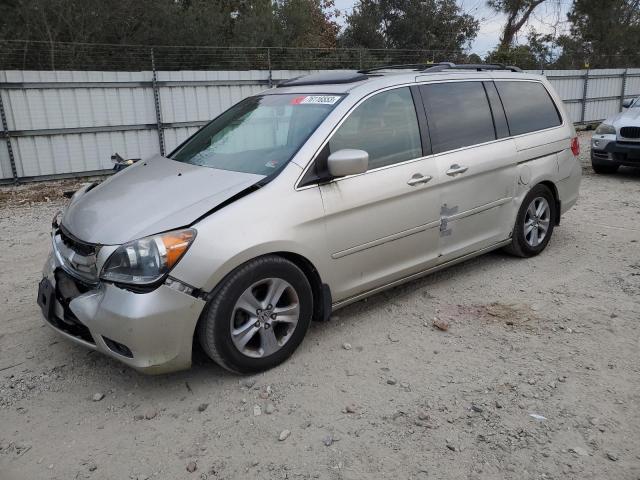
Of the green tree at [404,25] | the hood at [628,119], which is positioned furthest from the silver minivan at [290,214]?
the green tree at [404,25]

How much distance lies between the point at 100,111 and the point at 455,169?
819 centimetres

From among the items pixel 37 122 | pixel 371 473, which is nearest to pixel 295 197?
pixel 371 473

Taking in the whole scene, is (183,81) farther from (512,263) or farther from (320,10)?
(320,10)

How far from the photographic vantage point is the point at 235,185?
3344mm

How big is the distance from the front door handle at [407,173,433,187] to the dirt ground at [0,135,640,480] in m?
0.97

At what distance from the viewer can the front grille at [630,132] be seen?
28.9 feet

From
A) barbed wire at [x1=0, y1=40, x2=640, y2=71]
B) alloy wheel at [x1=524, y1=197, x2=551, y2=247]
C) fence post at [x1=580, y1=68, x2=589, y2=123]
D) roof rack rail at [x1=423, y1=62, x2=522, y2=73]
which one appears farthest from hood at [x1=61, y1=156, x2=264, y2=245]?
fence post at [x1=580, y1=68, x2=589, y2=123]

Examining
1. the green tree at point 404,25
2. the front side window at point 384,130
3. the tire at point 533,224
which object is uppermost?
the green tree at point 404,25

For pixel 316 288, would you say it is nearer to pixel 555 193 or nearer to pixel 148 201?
pixel 148 201

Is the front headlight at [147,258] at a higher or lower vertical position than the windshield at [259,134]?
lower

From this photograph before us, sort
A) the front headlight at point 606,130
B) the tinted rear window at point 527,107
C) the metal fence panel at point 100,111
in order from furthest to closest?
the metal fence panel at point 100,111, the front headlight at point 606,130, the tinted rear window at point 527,107

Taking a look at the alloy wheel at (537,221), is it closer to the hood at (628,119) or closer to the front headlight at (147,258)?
the front headlight at (147,258)

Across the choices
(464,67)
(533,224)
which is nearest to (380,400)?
Result: (533,224)

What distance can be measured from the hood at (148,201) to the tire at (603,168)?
8109mm
